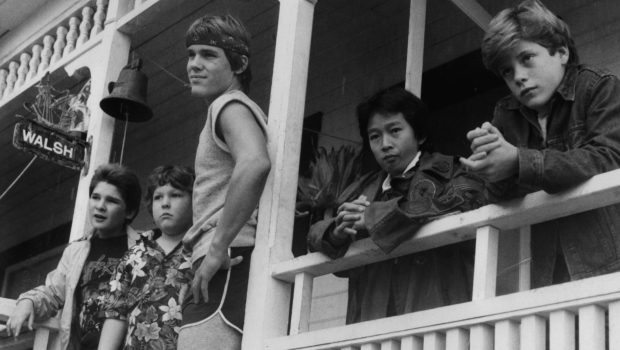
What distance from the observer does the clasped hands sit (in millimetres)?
3424

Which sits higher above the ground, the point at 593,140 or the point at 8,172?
the point at 8,172

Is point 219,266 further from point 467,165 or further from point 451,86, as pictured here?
point 451,86

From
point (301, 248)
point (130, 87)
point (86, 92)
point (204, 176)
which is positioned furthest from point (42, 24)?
point (204, 176)

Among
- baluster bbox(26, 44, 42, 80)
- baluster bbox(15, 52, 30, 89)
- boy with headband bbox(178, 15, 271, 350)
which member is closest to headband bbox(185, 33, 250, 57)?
boy with headband bbox(178, 15, 271, 350)

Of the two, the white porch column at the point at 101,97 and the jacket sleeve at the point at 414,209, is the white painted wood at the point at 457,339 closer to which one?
the jacket sleeve at the point at 414,209

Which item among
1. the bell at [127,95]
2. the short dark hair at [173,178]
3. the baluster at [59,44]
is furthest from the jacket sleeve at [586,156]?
the baluster at [59,44]

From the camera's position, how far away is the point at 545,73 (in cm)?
374

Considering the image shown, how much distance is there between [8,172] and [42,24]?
3217 millimetres

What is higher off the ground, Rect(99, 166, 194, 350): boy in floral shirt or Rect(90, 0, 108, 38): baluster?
Rect(90, 0, 108, 38): baluster

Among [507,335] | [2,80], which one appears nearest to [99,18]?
[2,80]

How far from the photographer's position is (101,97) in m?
6.59

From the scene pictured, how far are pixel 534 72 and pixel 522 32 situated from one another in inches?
5.9

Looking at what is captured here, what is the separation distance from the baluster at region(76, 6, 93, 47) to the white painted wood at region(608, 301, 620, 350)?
4.87 meters

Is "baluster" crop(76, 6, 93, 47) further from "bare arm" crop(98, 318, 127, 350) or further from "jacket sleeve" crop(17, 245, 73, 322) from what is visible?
"bare arm" crop(98, 318, 127, 350)
